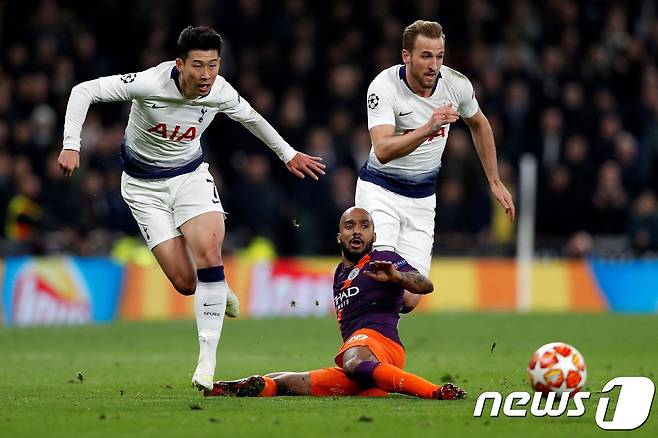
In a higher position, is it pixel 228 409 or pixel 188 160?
pixel 188 160

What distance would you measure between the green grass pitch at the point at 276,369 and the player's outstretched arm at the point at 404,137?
180cm

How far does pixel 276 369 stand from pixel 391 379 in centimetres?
335

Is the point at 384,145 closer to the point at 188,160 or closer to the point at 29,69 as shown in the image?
the point at 188,160

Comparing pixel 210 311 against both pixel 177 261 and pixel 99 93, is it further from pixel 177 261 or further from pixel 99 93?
pixel 99 93

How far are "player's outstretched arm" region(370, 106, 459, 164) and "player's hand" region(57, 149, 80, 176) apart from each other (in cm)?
221

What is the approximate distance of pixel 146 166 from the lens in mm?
10719

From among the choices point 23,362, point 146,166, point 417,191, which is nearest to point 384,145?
point 417,191

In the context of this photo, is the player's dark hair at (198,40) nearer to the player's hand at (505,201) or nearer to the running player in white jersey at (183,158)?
the running player in white jersey at (183,158)

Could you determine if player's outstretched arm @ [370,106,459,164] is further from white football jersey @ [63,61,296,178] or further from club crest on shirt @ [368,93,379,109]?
white football jersey @ [63,61,296,178]

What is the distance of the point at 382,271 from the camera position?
917cm

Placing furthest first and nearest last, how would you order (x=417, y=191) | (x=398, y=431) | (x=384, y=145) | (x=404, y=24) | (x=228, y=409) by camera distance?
(x=404, y=24) → (x=417, y=191) → (x=384, y=145) → (x=228, y=409) → (x=398, y=431)

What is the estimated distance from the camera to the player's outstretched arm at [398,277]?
9141 millimetres

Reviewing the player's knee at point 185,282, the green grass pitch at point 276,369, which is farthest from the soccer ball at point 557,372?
the player's knee at point 185,282

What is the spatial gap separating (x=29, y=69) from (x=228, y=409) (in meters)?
14.1
